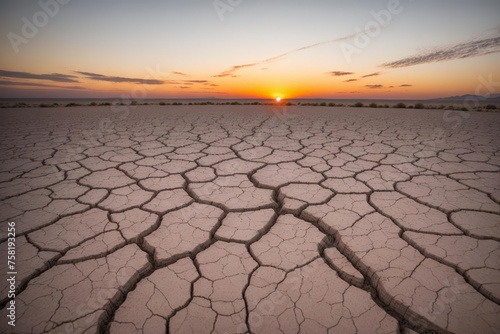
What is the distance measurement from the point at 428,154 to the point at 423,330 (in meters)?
2.90

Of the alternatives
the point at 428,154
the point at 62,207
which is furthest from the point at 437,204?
the point at 62,207

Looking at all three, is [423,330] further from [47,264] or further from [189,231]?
[47,264]

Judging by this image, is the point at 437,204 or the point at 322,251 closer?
the point at 322,251

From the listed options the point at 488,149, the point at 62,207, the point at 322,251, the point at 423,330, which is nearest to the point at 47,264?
the point at 62,207

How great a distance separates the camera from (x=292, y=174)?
8.25 ft

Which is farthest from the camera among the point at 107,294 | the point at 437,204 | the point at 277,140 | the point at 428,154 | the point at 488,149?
the point at 277,140

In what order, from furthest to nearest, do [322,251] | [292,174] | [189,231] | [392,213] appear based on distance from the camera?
[292,174]
[392,213]
[189,231]
[322,251]

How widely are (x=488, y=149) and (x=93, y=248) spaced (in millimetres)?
4697

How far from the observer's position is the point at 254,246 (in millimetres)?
1435

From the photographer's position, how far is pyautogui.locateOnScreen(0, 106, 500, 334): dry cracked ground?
1.02 m

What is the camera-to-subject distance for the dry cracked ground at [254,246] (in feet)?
3.34

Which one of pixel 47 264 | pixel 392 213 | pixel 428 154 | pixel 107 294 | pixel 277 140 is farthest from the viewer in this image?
pixel 277 140

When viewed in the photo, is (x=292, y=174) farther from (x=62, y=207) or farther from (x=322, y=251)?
(x=62, y=207)

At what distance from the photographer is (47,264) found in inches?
50.1
